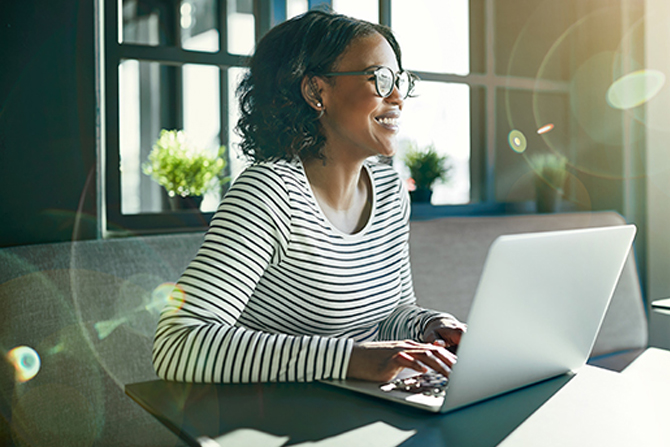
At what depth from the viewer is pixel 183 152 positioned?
2045mm

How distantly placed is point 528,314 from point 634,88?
115 inches

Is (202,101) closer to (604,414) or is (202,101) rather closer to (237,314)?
(237,314)

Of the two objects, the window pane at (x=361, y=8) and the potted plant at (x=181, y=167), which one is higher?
the window pane at (x=361, y=8)

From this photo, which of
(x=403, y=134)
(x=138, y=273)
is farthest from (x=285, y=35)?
(x=403, y=134)

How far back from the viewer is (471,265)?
2344 millimetres

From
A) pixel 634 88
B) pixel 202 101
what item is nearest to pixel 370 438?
pixel 634 88

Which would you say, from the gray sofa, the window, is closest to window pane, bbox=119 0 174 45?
the window

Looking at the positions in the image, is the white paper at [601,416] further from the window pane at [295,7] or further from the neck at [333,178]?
the window pane at [295,7]

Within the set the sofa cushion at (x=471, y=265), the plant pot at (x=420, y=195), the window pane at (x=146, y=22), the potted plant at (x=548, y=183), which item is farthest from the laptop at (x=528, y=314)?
the window pane at (x=146, y=22)

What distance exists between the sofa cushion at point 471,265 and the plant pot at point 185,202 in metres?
0.81

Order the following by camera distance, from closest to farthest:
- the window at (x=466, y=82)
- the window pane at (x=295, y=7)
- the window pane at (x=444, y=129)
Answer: the window pane at (x=295, y=7) < the window at (x=466, y=82) < the window pane at (x=444, y=129)

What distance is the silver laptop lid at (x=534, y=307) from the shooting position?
691 millimetres

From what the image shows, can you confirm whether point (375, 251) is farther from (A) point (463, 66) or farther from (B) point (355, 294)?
(A) point (463, 66)

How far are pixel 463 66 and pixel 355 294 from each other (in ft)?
7.26
